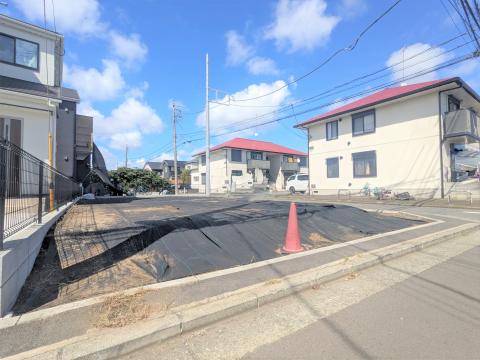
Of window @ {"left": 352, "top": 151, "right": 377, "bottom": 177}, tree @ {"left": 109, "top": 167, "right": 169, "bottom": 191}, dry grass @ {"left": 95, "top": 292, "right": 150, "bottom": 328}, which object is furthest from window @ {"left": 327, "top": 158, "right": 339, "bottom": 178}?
dry grass @ {"left": 95, "top": 292, "right": 150, "bottom": 328}

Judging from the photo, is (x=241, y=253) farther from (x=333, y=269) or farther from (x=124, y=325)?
(x=124, y=325)

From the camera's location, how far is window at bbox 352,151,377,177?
20.7m

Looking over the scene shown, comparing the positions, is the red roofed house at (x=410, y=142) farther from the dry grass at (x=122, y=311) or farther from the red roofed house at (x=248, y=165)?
the dry grass at (x=122, y=311)

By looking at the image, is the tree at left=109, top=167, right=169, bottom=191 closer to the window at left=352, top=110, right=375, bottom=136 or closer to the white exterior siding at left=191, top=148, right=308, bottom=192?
the white exterior siding at left=191, top=148, right=308, bottom=192

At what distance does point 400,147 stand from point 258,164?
73.2 ft

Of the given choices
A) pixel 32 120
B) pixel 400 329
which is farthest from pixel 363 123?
pixel 400 329

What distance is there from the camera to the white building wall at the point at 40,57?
11.1m

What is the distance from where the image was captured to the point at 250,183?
38125mm

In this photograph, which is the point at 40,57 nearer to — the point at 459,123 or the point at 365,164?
the point at 365,164

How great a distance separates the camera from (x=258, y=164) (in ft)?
131

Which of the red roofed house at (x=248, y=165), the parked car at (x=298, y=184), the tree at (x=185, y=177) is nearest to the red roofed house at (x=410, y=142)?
the parked car at (x=298, y=184)

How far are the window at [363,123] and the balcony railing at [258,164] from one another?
18590 millimetres

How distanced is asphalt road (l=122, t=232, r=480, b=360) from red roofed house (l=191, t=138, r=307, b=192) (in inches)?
1229

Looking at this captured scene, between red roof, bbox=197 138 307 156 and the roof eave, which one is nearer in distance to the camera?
the roof eave
